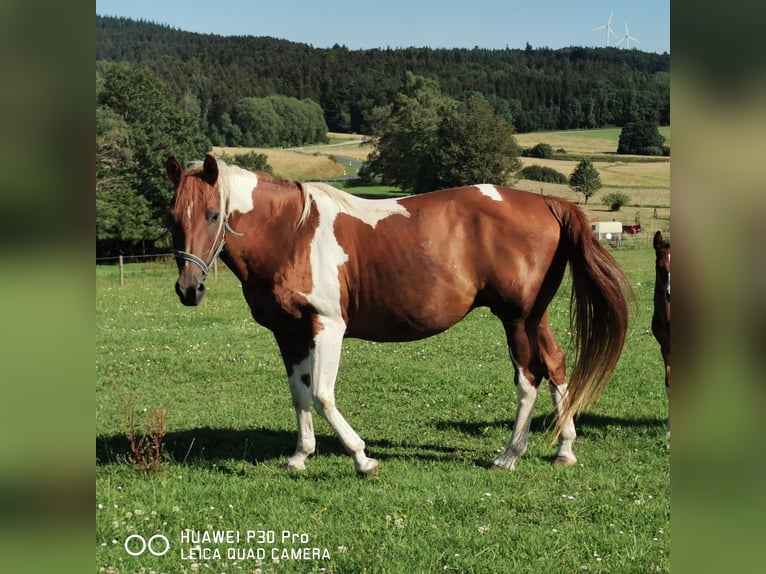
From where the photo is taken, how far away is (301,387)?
657 cm

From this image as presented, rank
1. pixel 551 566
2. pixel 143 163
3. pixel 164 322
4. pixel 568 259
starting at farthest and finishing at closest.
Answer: pixel 143 163, pixel 164 322, pixel 568 259, pixel 551 566

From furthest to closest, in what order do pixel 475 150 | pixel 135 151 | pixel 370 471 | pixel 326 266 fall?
1. pixel 475 150
2. pixel 135 151
3. pixel 326 266
4. pixel 370 471

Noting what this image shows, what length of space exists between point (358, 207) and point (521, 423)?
248 centimetres

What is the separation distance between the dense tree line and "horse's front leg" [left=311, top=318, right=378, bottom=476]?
67516 mm

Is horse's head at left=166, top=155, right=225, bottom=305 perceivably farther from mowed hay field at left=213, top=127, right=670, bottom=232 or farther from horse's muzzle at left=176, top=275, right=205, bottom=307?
mowed hay field at left=213, top=127, right=670, bottom=232

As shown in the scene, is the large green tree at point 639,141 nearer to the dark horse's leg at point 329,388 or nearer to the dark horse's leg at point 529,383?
the dark horse's leg at point 529,383

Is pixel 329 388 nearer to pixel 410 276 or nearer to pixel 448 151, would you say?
pixel 410 276

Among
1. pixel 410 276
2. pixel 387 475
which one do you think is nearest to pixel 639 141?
pixel 410 276

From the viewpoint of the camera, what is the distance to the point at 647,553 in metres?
4.52
